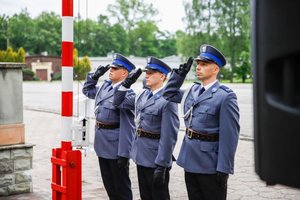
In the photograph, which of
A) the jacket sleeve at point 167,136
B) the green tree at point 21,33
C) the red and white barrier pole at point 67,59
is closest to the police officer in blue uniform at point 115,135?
the jacket sleeve at point 167,136

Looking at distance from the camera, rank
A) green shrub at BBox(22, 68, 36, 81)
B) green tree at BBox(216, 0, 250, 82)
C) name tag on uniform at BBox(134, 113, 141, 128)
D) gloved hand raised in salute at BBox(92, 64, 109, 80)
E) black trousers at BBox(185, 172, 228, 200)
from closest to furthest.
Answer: black trousers at BBox(185, 172, 228, 200) < name tag on uniform at BBox(134, 113, 141, 128) < gloved hand raised in salute at BBox(92, 64, 109, 80) < green tree at BBox(216, 0, 250, 82) < green shrub at BBox(22, 68, 36, 81)

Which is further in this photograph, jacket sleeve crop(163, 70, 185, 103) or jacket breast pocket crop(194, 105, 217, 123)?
jacket sleeve crop(163, 70, 185, 103)

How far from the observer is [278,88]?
4.00 ft

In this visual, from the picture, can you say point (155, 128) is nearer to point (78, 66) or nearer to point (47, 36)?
point (78, 66)

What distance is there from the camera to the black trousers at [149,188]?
4.18 meters

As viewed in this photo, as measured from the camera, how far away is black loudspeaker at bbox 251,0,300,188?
119cm

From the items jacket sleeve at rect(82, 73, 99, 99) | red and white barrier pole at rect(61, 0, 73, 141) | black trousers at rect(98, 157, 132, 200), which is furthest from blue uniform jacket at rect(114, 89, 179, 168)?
jacket sleeve at rect(82, 73, 99, 99)

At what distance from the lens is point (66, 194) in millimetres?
3896

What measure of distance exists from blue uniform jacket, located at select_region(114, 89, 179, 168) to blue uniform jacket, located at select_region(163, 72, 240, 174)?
25cm

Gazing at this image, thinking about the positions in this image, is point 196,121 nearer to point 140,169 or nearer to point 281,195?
point 140,169

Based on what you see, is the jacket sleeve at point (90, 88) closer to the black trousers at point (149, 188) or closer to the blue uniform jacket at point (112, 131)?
the blue uniform jacket at point (112, 131)

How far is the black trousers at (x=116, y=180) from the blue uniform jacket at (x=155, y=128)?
1.20 ft

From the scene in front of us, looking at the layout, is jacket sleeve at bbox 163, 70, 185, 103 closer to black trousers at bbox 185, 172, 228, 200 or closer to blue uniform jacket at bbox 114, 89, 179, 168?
blue uniform jacket at bbox 114, 89, 179, 168

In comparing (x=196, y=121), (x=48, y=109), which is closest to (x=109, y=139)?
(x=196, y=121)
